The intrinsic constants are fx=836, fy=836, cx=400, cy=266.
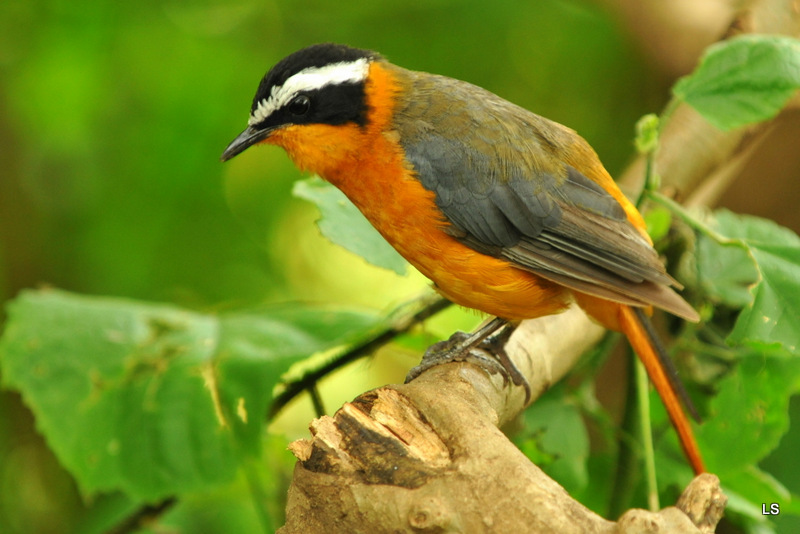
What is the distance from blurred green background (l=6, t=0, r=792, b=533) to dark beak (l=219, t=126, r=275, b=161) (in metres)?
2.31

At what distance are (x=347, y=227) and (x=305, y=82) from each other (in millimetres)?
557

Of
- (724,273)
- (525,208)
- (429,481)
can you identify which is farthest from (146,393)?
(724,273)

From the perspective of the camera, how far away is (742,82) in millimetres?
2965

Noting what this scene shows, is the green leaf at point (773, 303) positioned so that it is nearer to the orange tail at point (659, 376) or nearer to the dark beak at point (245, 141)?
the orange tail at point (659, 376)

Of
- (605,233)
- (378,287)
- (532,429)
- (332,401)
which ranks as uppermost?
(605,233)

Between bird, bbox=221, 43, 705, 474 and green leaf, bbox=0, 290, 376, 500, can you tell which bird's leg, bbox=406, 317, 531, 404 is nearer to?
bird, bbox=221, 43, 705, 474

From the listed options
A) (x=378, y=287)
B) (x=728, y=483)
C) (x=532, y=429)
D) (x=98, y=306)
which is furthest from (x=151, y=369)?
(x=378, y=287)

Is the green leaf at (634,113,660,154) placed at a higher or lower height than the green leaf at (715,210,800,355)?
higher

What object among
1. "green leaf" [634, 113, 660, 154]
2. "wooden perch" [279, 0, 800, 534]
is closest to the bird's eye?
"green leaf" [634, 113, 660, 154]

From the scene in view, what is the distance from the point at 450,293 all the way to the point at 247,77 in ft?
10.7

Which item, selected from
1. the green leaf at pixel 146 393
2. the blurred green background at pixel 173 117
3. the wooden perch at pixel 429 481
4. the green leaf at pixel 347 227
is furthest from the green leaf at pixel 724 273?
the blurred green background at pixel 173 117

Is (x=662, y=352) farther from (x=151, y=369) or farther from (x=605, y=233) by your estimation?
(x=151, y=369)

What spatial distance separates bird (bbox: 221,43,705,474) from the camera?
2922 mm

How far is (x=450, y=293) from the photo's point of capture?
9.70 ft
